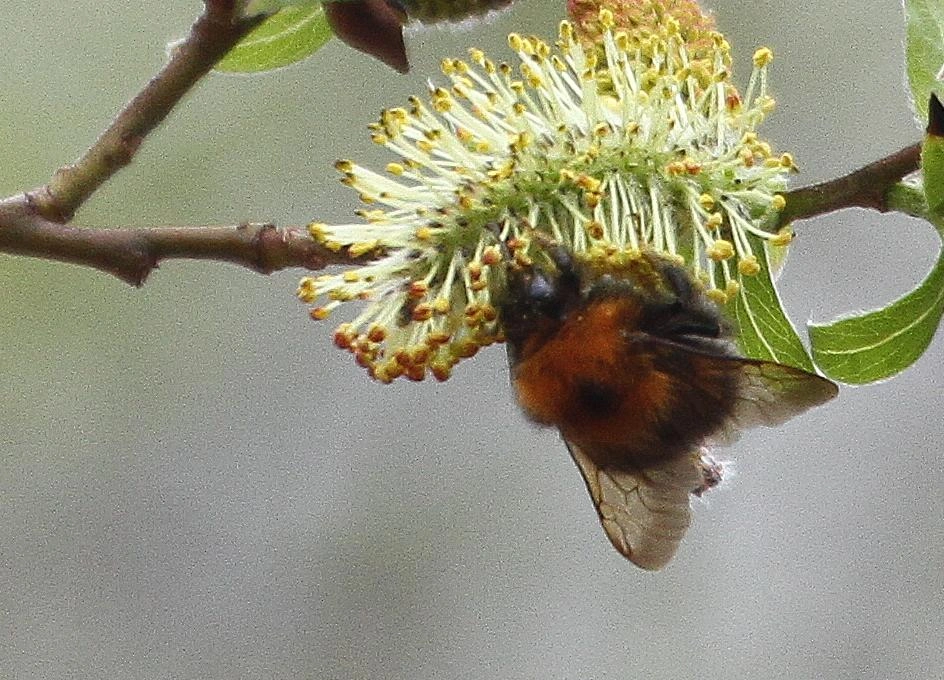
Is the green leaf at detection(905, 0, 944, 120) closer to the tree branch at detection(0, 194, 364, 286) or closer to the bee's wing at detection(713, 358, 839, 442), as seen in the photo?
the bee's wing at detection(713, 358, 839, 442)

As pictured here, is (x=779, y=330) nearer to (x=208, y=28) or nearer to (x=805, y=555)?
(x=208, y=28)

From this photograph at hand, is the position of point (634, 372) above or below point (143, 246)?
below

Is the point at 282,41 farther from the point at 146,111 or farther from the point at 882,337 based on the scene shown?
the point at 882,337

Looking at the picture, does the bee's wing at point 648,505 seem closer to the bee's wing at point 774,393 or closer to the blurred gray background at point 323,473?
the bee's wing at point 774,393

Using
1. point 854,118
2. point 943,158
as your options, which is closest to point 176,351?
point 854,118

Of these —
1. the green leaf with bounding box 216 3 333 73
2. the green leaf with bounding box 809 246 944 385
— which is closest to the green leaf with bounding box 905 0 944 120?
the green leaf with bounding box 809 246 944 385

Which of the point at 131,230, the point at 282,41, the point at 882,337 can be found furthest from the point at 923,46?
the point at 131,230

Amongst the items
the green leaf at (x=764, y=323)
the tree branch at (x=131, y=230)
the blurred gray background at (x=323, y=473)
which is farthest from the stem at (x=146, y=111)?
the blurred gray background at (x=323, y=473)
